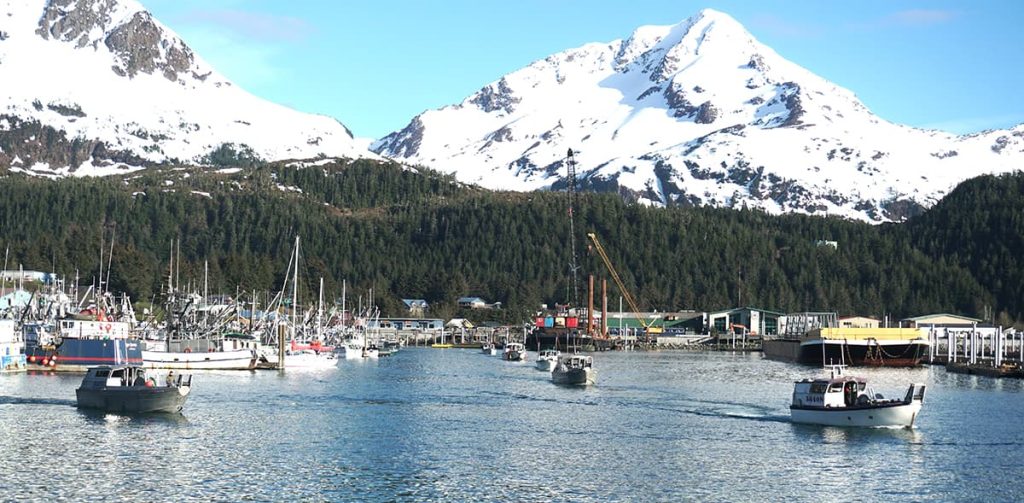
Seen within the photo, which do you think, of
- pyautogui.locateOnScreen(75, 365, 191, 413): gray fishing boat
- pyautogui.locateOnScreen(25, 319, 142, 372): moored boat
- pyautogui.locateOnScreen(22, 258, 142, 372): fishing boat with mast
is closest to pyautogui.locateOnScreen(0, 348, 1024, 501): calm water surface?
pyautogui.locateOnScreen(75, 365, 191, 413): gray fishing boat

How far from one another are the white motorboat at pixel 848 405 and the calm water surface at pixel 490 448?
3.22 feet

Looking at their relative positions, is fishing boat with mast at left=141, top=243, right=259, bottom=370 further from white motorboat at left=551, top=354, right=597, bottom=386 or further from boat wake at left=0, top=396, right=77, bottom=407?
white motorboat at left=551, top=354, right=597, bottom=386

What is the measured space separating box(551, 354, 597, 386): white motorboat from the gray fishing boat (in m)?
48.9

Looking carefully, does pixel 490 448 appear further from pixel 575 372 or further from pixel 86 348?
pixel 86 348

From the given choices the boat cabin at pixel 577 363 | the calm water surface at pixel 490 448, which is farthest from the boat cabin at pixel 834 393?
the boat cabin at pixel 577 363

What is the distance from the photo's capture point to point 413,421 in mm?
100312

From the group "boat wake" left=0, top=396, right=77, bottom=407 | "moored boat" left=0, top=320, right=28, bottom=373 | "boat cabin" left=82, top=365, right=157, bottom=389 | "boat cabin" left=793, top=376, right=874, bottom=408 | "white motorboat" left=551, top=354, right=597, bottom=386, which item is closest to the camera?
"boat cabin" left=793, top=376, right=874, bottom=408

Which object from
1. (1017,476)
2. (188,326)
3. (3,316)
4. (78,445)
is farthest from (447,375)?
(1017,476)

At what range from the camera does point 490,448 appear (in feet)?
278

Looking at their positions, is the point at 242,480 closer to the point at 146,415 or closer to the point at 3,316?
the point at 146,415

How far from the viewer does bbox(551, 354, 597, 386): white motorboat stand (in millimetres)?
139625

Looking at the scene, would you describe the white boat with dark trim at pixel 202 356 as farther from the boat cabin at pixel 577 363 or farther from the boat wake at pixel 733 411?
the boat wake at pixel 733 411

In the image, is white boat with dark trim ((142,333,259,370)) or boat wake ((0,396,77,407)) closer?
boat wake ((0,396,77,407))

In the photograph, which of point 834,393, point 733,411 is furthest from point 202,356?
point 834,393
